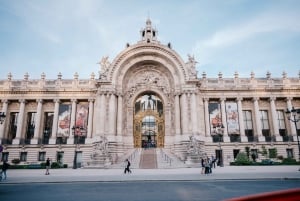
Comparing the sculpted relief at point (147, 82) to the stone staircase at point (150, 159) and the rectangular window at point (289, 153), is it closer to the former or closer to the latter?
the stone staircase at point (150, 159)

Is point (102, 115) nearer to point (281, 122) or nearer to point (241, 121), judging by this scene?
point (241, 121)

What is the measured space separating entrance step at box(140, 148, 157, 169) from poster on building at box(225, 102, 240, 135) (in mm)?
12925

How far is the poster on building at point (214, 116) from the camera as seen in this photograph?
1387 inches

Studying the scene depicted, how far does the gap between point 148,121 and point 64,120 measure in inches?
529

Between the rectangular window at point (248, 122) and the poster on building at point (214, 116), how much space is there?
15.1 feet

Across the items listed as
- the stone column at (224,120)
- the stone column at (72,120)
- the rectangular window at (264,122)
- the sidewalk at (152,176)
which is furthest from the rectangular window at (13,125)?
the rectangular window at (264,122)

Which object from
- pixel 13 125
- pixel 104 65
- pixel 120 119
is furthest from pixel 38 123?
pixel 104 65

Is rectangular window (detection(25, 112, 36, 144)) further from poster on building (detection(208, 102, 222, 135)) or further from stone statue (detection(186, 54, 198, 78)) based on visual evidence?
poster on building (detection(208, 102, 222, 135))

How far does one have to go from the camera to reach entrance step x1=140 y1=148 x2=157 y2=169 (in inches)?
1004

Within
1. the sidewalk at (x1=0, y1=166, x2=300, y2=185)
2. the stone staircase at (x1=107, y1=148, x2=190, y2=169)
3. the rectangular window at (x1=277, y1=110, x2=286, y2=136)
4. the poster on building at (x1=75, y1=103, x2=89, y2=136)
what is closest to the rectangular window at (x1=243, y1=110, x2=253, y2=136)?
the rectangular window at (x1=277, y1=110, x2=286, y2=136)

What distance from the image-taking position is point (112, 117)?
3153 cm

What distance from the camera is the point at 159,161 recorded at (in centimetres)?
2727

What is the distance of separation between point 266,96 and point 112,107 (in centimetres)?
2492

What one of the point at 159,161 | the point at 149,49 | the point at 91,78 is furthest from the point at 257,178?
the point at 91,78
